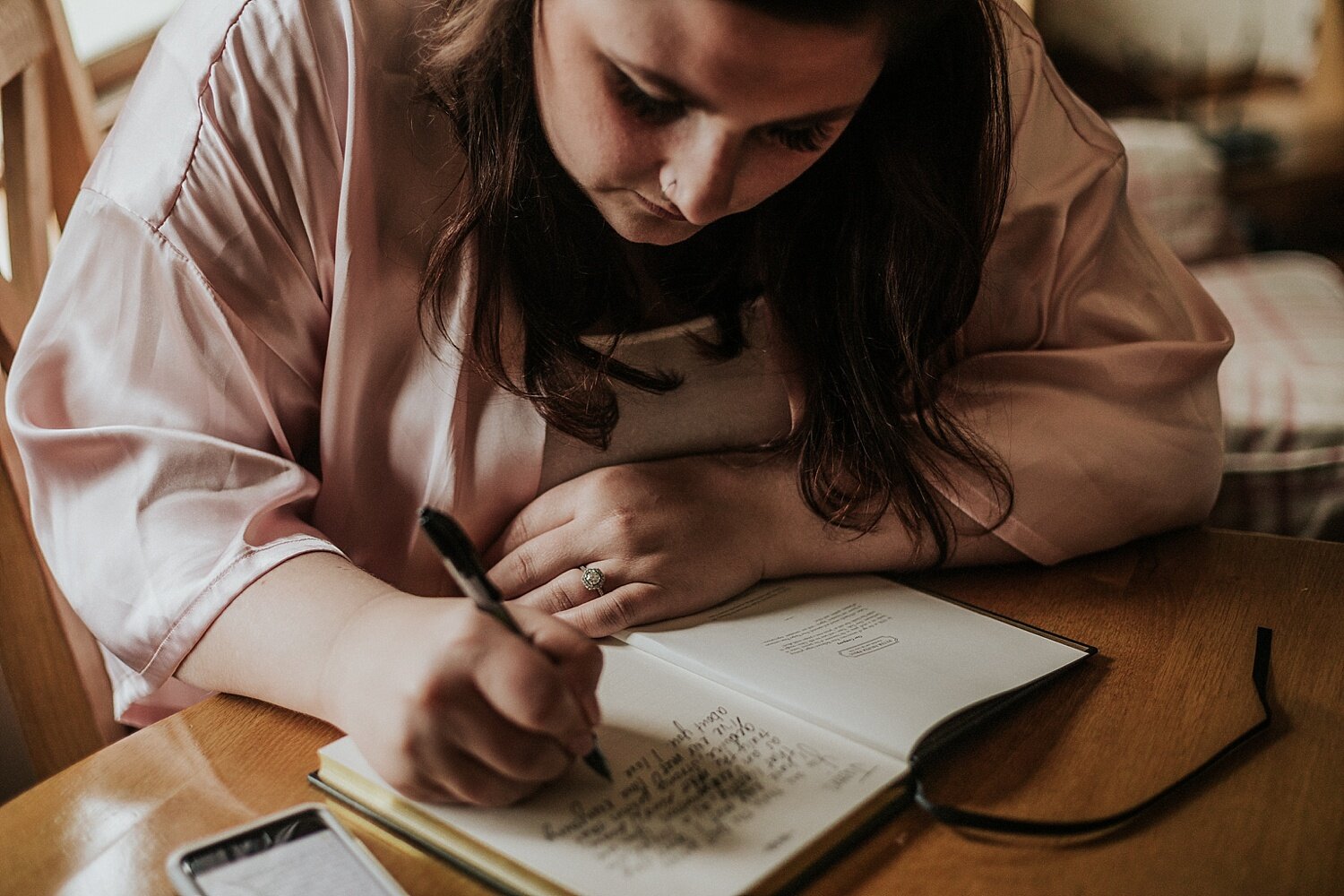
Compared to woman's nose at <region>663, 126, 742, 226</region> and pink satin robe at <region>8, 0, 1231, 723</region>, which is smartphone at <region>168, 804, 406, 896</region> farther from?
woman's nose at <region>663, 126, 742, 226</region>

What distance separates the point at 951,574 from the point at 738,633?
9.0 inches

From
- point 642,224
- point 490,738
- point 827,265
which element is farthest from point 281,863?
point 827,265

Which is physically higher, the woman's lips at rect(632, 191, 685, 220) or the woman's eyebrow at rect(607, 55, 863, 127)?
the woman's eyebrow at rect(607, 55, 863, 127)

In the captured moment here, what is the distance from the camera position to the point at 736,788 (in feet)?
2.10

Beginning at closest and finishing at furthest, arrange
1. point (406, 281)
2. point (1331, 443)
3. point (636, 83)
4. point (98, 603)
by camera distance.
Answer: point (636, 83) < point (98, 603) < point (406, 281) < point (1331, 443)

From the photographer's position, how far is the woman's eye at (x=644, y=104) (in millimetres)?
710

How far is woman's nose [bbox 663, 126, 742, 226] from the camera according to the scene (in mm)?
716

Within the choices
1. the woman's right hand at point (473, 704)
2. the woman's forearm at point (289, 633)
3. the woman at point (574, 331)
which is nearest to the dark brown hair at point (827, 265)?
the woman at point (574, 331)

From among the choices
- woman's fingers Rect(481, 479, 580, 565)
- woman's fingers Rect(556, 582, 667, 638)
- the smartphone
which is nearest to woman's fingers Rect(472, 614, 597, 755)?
the smartphone

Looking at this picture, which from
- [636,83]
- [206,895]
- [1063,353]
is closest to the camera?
[206,895]

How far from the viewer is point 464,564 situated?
627 mm

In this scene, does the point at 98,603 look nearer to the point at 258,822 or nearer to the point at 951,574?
the point at 258,822

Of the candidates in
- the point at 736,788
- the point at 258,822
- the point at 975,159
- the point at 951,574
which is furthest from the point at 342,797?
the point at 975,159

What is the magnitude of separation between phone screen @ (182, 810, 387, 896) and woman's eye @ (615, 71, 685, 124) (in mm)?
460
